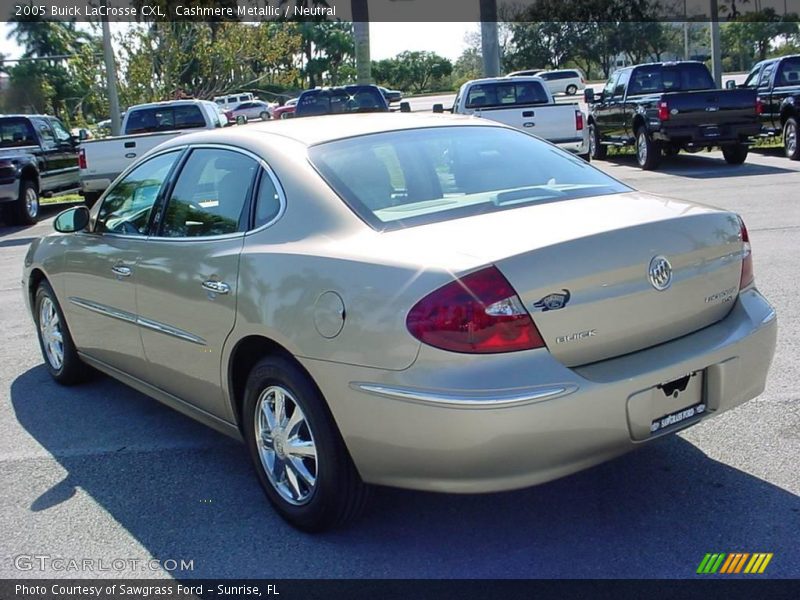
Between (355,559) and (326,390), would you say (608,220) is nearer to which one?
(326,390)

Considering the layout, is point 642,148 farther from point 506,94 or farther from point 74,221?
point 74,221

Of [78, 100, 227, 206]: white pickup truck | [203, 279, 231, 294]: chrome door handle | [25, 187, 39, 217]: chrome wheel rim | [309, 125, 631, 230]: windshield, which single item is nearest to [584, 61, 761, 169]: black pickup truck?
[78, 100, 227, 206]: white pickup truck

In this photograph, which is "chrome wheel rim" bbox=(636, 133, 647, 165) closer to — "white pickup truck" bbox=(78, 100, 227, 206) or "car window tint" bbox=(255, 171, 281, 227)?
"white pickup truck" bbox=(78, 100, 227, 206)

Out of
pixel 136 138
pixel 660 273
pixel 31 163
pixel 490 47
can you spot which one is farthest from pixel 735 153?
pixel 660 273

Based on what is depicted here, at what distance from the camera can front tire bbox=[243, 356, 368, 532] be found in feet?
12.0

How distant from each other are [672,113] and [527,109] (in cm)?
255

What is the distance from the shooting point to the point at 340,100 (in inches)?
751

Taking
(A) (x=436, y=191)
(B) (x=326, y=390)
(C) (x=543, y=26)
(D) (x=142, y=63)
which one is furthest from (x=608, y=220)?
(C) (x=543, y=26)

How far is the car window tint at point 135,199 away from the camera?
16.5ft

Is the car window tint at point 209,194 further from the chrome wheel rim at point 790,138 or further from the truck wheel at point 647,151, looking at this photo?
the chrome wheel rim at point 790,138

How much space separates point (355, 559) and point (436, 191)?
1634 millimetres

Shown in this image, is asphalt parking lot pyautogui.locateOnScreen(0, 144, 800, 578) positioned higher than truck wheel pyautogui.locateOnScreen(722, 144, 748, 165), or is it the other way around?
truck wheel pyautogui.locateOnScreen(722, 144, 748, 165)

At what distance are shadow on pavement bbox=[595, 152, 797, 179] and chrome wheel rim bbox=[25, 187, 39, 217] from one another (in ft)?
37.7

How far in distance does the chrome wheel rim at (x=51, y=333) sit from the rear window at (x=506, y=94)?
12560 mm
